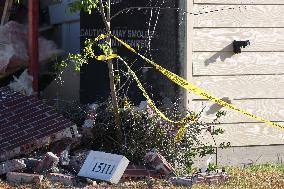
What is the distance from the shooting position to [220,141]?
846 centimetres

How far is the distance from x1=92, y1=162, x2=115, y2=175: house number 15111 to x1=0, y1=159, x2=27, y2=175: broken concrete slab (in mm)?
690

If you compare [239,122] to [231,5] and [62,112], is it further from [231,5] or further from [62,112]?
[62,112]

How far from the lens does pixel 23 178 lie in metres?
6.75

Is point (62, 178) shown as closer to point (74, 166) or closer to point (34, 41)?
point (74, 166)

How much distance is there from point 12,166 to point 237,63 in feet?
10.1

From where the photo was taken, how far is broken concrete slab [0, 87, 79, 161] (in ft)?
23.6

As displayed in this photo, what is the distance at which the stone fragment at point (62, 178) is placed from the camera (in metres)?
6.75

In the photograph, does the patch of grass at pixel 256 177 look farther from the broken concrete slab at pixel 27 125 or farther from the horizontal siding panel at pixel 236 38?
the broken concrete slab at pixel 27 125

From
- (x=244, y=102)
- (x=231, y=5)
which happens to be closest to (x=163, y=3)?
(x=231, y=5)

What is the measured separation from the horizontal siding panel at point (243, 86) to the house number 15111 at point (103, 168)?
5.86ft

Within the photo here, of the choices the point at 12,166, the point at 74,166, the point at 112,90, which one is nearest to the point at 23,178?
the point at 12,166

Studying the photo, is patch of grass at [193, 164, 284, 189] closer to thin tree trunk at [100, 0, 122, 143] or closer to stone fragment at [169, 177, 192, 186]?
stone fragment at [169, 177, 192, 186]

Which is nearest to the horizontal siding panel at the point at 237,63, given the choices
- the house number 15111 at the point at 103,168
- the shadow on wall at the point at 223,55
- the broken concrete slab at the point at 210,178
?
the shadow on wall at the point at 223,55

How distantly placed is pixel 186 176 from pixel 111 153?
0.81m
